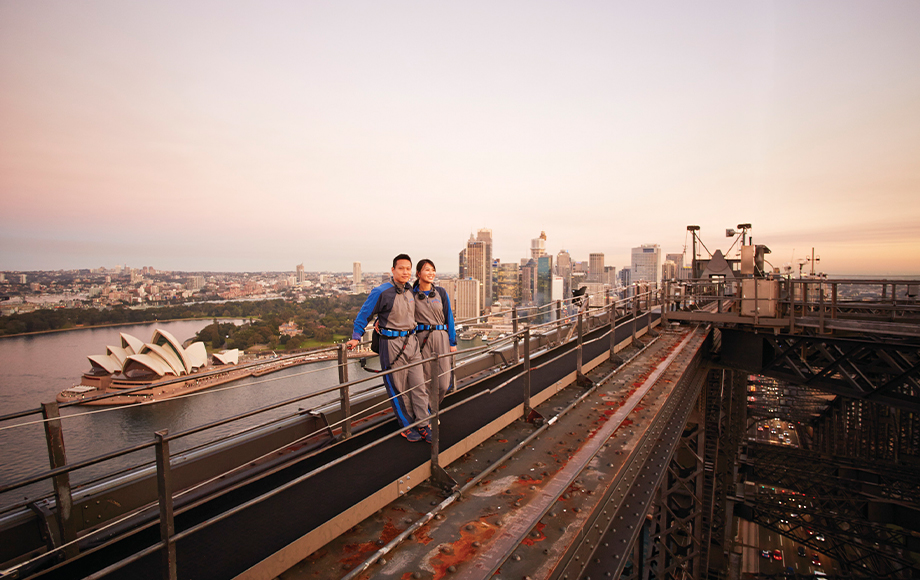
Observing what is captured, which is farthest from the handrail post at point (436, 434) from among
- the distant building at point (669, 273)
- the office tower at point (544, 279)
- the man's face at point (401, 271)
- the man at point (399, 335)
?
the office tower at point (544, 279)

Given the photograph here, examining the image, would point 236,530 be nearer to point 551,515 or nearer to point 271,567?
point 271,567

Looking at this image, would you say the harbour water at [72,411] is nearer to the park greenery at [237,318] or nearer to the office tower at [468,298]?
the park greenery at [237,318]

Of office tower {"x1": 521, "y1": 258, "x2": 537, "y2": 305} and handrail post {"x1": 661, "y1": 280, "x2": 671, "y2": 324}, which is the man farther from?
office tower {"x1": 521, "y1": 258, "x2": 537, "y2": 305}

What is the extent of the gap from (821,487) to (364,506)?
1993 centimetres

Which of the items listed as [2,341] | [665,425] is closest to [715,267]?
[665,425]

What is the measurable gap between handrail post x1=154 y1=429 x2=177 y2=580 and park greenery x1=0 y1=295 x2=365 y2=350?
537 cm

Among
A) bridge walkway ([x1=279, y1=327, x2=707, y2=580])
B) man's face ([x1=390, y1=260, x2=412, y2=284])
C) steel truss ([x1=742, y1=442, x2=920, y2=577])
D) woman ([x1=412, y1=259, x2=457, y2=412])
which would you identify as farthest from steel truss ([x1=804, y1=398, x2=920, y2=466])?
man's face ([x1=390, y1=260, x2=412, y2=284])

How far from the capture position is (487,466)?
3613mm

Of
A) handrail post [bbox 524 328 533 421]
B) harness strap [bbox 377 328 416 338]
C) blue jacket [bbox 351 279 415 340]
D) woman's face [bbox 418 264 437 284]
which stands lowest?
handrail post [bbox 524 328 533 421]

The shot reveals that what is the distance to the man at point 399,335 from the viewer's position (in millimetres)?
4156

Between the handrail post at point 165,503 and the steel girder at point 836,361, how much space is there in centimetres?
1214

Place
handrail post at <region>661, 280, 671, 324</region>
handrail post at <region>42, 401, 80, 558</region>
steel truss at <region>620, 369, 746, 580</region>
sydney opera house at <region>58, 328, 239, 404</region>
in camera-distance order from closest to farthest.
A: handrail post at <region>42, 401, 80, 558</region> < sydney opera house at <region>58, 328, 239, 404</region> < steel truss at <region>620, 369, 746, 580</region> < handrail post at <region>661, 280, 671, 324</region>

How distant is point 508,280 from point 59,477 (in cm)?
4301

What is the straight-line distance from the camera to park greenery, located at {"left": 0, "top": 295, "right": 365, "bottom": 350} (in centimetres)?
892
